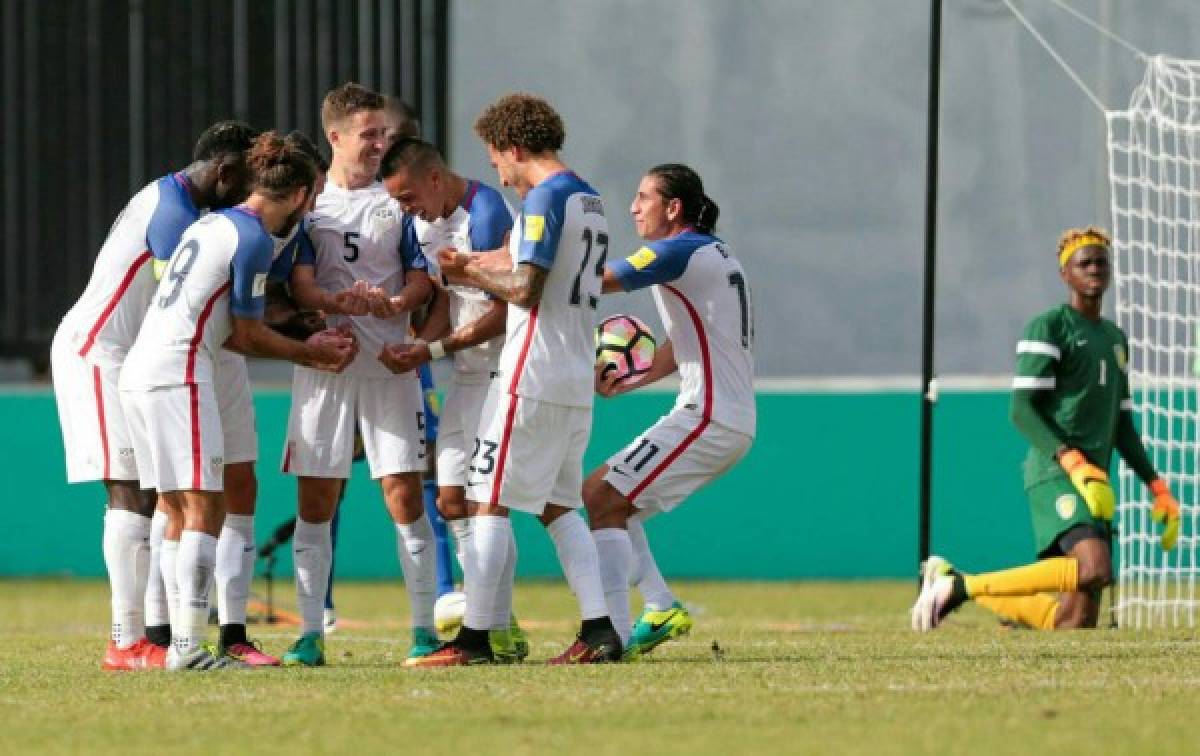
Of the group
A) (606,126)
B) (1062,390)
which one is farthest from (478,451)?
(606,126)

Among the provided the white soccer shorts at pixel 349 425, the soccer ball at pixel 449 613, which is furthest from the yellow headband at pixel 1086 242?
the white soccer shorts at pixel 349 425

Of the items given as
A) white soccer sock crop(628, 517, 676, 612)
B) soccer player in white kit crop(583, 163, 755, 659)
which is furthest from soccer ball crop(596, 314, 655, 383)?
white soccer sock crop(628, 517, 676, 612)

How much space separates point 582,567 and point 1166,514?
4.28m

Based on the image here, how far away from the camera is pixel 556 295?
8.35 meters

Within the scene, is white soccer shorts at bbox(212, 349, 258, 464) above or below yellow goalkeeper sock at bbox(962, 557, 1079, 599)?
above

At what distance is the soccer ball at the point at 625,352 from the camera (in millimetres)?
9992

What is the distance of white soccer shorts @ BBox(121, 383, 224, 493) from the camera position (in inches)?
324

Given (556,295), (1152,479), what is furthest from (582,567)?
(1152,479)

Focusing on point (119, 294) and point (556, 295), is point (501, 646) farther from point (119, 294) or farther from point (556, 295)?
point (119, 294)

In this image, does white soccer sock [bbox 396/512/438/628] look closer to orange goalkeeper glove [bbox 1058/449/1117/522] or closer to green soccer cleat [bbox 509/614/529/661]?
green soccer cleat [bbox 509/614/529/661]

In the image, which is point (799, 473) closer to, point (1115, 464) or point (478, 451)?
point (1115, 464)

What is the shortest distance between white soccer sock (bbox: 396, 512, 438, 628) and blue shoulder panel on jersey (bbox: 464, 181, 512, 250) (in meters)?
1.12

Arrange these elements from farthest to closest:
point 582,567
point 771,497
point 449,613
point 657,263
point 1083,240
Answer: point 771,497 → point 1083,240 → point 449,613 → point 657,263 → point 582,567

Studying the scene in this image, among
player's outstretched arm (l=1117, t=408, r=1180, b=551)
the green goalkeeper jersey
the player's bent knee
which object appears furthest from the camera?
the green goalkeeper jersey
